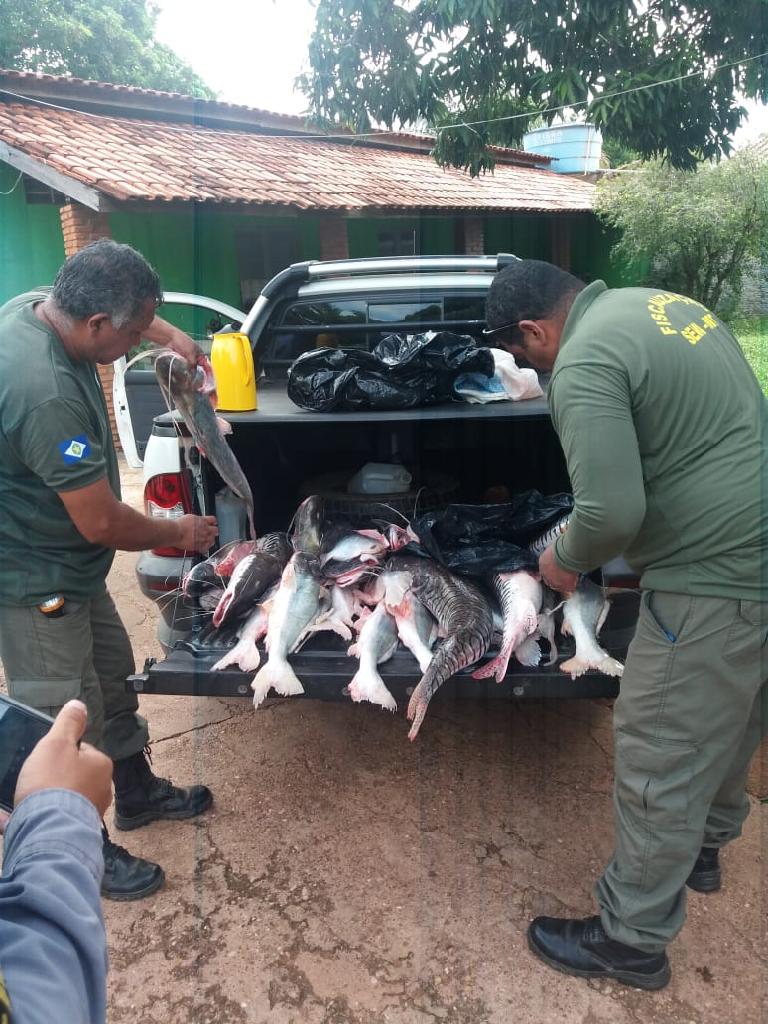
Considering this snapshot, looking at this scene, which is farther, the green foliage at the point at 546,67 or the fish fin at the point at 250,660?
the green foliage at the point at 546,67

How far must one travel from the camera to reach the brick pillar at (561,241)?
61.6 ft

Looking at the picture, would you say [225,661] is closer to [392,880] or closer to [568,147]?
[392,880]

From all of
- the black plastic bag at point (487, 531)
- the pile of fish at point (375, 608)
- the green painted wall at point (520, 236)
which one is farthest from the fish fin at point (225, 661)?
the green painted wall at point (520, 236)

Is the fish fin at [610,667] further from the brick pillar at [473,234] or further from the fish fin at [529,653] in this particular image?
the brick pillar at [473,234]

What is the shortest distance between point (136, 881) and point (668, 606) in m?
2.14

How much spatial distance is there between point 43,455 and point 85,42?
2397cm

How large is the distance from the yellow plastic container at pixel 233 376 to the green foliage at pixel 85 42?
69.4ft

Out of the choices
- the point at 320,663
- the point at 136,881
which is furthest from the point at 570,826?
the point at 136,881

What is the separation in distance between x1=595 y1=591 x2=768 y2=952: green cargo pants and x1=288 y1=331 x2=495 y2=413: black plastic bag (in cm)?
137

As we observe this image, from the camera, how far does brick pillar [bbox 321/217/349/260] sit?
44.2 ft

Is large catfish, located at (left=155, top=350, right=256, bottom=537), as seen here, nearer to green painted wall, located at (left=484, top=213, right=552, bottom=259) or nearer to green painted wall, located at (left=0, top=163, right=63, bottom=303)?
green painted wall, located at (left=0, top=163, right=63, bottom=303)

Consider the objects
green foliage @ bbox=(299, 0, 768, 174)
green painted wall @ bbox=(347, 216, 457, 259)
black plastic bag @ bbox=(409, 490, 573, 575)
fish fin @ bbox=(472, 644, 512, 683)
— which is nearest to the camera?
fish fin @ bbox=(472, 644, 512, 683)

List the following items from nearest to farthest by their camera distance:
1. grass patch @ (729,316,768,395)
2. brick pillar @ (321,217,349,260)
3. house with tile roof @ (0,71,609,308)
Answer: house with tile roof @ (0,71,609,308) → grass patch @ (729,316,768,395) → brick pillar @ (321,217,349,260)

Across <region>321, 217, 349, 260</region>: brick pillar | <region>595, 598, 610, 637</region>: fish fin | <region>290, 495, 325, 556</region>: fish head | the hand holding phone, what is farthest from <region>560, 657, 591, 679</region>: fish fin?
<region>321, 217, 349, 260</region>: brick pillar
